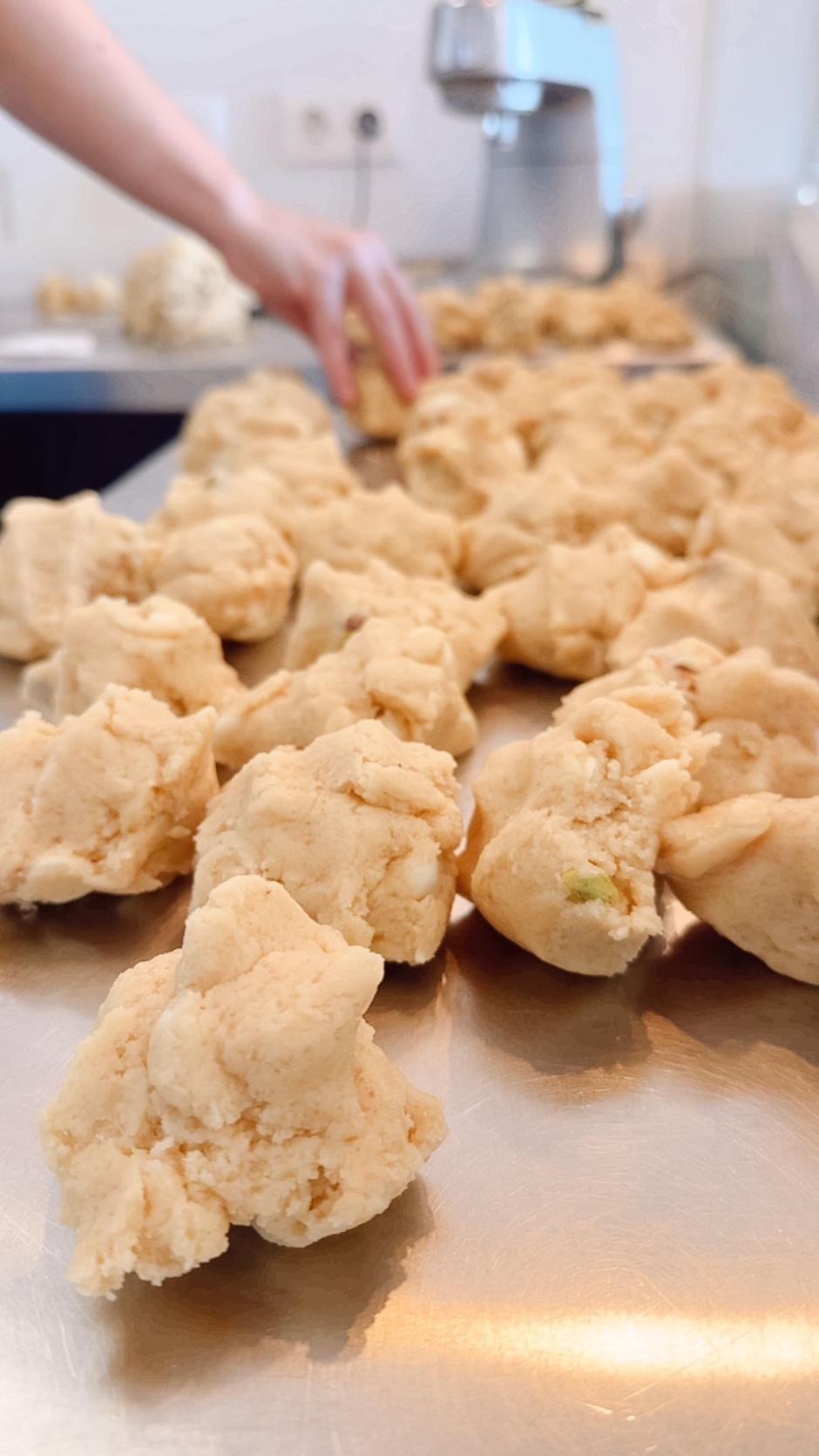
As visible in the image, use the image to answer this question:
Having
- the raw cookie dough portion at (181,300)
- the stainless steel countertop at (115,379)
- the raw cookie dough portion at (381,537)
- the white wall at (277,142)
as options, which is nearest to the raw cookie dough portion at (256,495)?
the raw cookie dough portion at (381,537)

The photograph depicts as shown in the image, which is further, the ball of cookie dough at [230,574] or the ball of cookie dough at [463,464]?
the ball of cookie dough at [463,464]

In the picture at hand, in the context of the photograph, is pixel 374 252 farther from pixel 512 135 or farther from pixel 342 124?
pixel 342 124

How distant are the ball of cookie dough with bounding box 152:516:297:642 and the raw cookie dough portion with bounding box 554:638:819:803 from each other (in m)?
0.43

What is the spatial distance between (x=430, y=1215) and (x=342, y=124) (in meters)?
3.28

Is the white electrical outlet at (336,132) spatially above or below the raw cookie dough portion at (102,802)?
above

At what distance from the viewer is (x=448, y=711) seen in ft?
3.15

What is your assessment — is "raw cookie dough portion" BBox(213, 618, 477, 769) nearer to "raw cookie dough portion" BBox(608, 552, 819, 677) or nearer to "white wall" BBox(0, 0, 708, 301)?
"raw cookie dough portion" BBox(608, 552, 819, 677)

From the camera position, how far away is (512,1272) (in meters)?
0.56

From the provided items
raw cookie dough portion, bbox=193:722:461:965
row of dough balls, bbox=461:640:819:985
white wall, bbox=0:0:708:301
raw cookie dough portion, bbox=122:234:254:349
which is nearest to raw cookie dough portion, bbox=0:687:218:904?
raw cookie dough portion, bbox=193:722:461:965

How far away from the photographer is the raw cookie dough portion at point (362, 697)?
0.89 m

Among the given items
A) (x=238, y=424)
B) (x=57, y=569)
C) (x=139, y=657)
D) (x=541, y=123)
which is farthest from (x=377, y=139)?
(x=139, y=657)

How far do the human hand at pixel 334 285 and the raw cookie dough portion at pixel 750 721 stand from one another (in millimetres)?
1222

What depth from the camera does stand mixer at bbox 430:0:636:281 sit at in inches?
86.0

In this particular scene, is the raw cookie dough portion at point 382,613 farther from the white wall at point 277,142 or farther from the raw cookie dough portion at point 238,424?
the white wall at point 277,142
